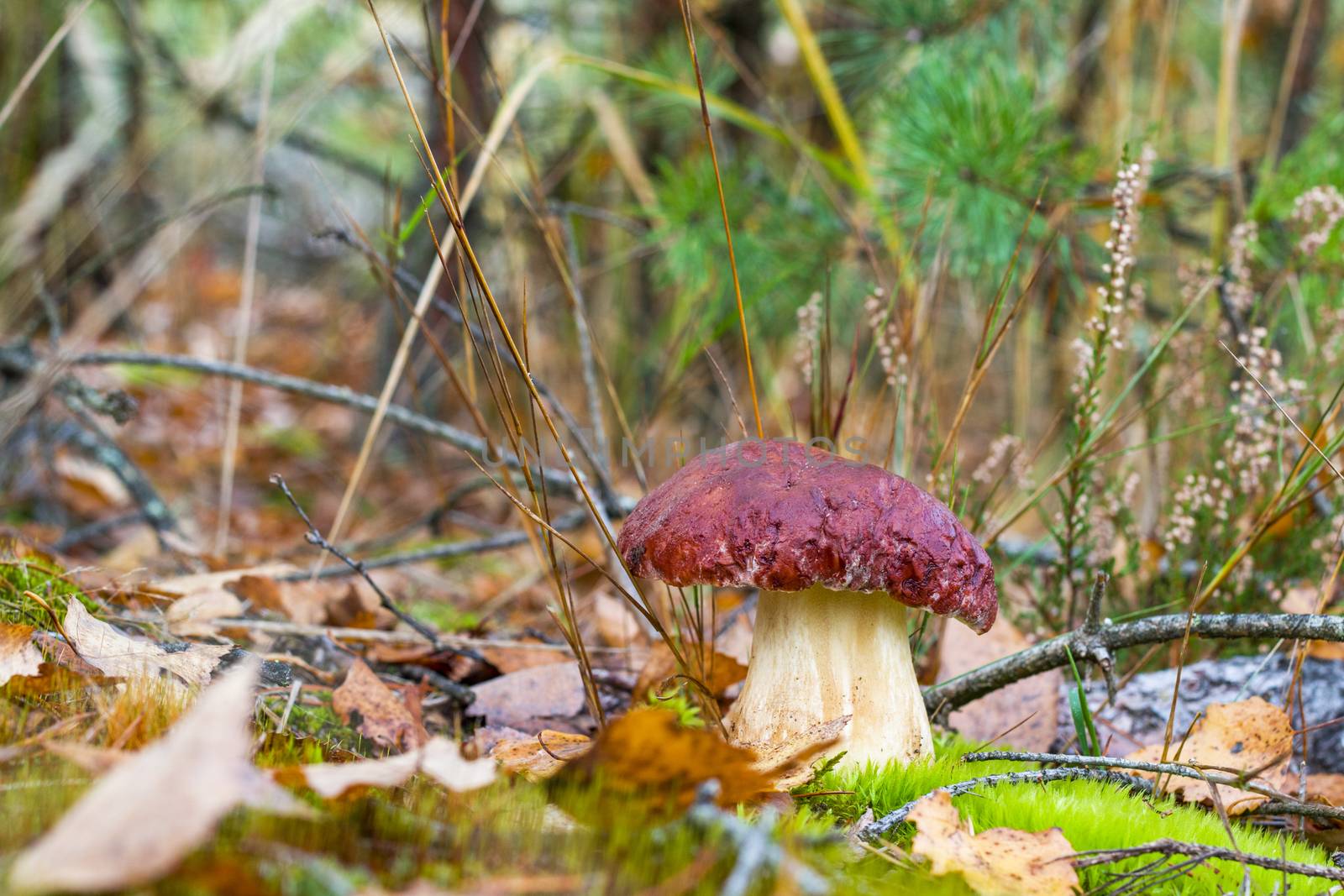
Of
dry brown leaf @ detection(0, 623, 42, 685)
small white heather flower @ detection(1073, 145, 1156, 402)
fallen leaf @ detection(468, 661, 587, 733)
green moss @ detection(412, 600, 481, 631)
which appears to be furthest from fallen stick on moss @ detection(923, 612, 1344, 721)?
dry brown leaf @ detection(0, 623, 42, 685)

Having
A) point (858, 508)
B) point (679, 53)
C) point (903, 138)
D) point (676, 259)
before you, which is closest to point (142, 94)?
point (679, 53)

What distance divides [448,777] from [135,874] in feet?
1.35

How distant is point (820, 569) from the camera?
5.74ft

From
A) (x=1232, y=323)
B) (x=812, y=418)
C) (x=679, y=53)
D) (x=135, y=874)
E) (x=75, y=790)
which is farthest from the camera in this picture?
(x=679, y=53)

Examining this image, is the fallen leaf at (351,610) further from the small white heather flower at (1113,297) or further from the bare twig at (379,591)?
the small white heather flower at (1113,297)

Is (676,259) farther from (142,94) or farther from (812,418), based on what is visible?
(142,94)

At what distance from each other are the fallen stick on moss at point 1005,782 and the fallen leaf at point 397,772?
0.63m

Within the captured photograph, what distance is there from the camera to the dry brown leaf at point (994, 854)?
1.35 m

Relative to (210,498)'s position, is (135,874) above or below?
above

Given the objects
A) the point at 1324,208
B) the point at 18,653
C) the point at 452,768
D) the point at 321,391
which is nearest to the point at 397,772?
the point at 452,768

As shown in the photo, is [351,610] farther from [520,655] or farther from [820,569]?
[820,569]

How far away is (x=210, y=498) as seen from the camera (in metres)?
5.53

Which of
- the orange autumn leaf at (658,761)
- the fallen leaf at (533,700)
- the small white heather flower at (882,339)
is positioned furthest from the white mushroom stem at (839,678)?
the small white heather flower at (882,339)

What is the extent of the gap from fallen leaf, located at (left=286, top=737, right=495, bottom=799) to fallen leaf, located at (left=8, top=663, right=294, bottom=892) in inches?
8.1
